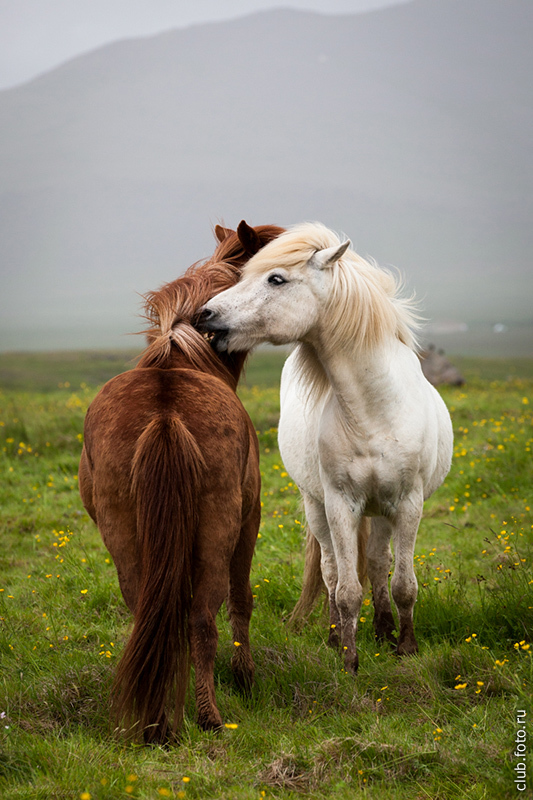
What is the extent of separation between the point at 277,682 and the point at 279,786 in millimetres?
932

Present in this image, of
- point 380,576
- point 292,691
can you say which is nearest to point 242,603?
point 292,691

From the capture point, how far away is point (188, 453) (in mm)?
2441

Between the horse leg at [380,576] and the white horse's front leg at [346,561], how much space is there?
0.49 meters

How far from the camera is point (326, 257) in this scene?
3.05m

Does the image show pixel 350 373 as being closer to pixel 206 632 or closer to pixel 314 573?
pixel 206 632

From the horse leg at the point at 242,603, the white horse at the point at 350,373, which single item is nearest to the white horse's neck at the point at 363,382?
the white horse at the point at 350,373

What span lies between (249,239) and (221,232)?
0.49 meters

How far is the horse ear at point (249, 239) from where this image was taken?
3.26 m

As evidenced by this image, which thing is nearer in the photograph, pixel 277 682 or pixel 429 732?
pixel 429 732

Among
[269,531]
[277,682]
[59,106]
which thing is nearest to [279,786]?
[277,682]

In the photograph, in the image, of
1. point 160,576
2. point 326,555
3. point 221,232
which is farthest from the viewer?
point 326,555

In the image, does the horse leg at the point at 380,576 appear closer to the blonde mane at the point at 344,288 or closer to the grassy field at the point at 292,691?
the grassy field at the point at 292,691

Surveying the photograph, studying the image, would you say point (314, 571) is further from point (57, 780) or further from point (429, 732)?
point (57, 780)

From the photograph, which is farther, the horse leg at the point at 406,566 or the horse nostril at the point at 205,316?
the horse leg at the point at 406,566
